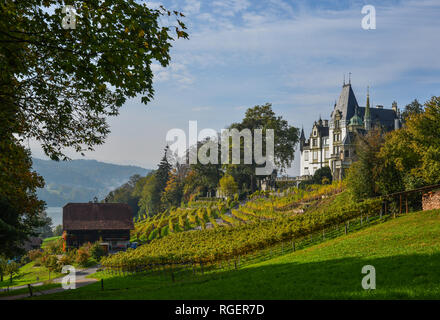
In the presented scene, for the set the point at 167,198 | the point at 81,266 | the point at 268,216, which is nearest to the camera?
the point at 81,266

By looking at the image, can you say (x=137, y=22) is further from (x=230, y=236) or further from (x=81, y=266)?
(x=81, y=266)

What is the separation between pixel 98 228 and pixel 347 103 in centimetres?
5498

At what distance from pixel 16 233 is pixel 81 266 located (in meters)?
25.5

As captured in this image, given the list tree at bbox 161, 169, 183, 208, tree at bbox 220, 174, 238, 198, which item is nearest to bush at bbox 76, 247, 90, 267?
tree at bbox 220, 174, 238, 198

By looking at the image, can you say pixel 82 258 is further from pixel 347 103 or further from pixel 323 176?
pixel 347 103

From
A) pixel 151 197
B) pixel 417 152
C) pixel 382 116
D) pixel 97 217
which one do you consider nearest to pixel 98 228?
pixel 97 217

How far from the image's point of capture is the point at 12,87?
11.3m

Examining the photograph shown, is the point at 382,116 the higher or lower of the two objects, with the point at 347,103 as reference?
lower

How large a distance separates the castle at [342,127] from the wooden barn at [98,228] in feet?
116

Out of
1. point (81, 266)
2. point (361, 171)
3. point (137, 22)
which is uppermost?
point (137, 22)

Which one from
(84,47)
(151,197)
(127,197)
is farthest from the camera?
(127,197)

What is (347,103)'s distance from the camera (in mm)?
81812

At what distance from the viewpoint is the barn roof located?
2178 inches
